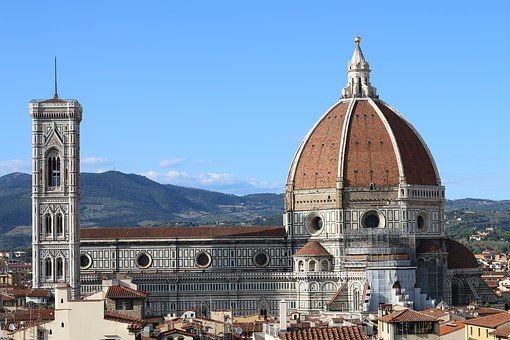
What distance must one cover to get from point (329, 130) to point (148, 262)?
1875 cm

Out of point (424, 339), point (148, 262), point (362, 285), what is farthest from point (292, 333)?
point (148, 262)

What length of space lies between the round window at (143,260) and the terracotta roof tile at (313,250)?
12166 millimetres

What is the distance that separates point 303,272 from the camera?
123938 mm

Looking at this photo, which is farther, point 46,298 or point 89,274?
point 89,274

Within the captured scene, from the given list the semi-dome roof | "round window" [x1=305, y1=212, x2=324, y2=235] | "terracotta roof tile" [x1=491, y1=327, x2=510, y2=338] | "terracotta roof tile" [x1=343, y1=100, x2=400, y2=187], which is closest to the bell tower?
"round window" [x1=305, y1=212, x2=324, y2=235]

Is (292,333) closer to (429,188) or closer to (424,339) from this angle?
(424,339)

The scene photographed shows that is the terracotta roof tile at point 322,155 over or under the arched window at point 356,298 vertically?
over

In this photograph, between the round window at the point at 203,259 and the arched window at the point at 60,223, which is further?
the round window at the point at 203,259

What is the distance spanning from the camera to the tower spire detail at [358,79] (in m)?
134

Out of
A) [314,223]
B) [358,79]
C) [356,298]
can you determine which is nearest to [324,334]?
[356,298]

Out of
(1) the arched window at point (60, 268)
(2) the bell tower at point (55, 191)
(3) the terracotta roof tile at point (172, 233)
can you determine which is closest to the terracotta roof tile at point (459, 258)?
(3) the terracotta roof tile at point (172, 233)

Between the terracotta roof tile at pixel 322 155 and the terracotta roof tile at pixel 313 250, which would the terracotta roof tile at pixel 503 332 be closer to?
the terracotta roof tile at pixel 313 250

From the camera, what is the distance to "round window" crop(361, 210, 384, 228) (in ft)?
417

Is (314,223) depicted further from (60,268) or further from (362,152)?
(60,268)
